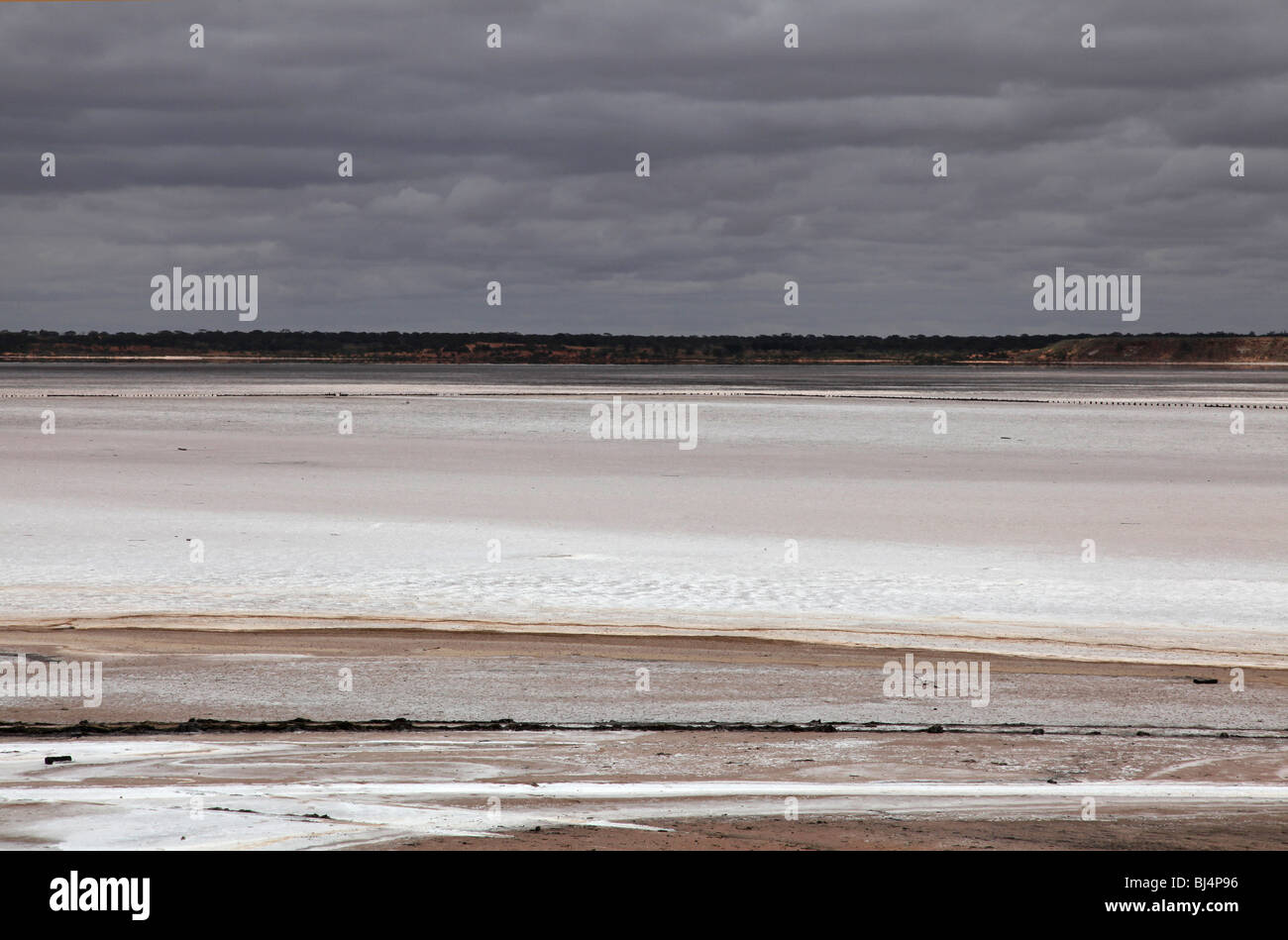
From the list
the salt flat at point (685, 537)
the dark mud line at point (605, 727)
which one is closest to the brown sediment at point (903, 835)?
the dark mud line at point (605, 727)

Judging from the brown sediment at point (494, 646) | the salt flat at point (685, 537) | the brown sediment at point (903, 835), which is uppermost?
the salt flat at point (685, 537)

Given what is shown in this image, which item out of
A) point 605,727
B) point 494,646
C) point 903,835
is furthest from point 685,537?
point 903,835

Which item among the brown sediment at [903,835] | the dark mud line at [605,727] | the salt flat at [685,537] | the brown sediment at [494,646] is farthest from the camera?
the salt flat at [685,537]

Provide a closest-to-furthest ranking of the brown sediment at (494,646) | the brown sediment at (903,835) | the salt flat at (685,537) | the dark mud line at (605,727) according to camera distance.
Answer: the brown sediment at (903,835) → the dark mud line at (605,727) → the brown sediment at (494,646) → the salt flat at (685,537)

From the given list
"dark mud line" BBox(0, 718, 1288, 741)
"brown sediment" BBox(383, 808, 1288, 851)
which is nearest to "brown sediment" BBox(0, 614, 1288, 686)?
"dark mud line" BBox(0, 718, 1288, 741)

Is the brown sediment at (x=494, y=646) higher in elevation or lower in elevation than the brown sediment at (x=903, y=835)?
higher

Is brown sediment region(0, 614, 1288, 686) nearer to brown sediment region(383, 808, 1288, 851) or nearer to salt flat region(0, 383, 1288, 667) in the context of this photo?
salt flat region(0, 383, 1288, 667)

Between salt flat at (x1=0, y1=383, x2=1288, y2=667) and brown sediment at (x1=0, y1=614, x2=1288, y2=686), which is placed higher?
salt flat at (x1=0, y1=383, x2=1288, y2=667)

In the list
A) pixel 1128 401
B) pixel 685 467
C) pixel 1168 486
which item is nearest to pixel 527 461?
pixel 685 467

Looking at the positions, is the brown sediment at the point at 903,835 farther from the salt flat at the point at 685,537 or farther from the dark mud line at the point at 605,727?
the salt flat at the point at 685,537

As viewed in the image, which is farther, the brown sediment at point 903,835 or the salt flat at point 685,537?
the salt flat at point 685,537

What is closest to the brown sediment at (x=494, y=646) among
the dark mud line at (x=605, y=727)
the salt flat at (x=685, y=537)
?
the salt flat at (x=685, y=537)

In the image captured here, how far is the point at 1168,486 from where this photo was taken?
26.6 metres

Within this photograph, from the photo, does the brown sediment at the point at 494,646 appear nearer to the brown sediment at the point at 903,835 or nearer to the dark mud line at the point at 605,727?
the dark mud line at the point at 605,727
